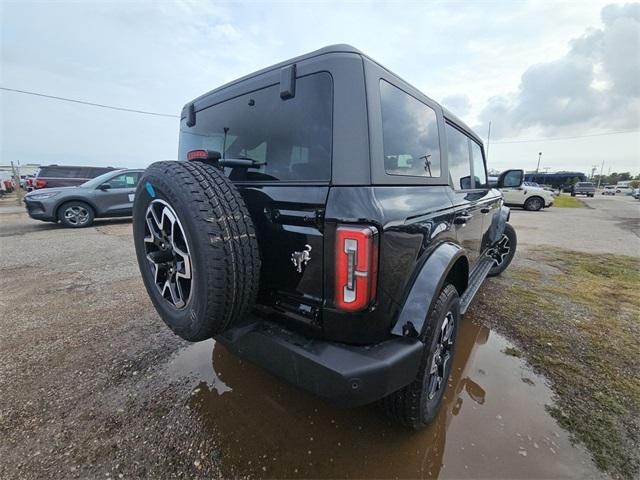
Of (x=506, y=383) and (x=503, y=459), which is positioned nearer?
(x=503, y=459)

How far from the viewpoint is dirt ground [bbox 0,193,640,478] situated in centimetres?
155

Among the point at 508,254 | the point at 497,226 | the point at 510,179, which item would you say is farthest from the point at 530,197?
the point at 497,226

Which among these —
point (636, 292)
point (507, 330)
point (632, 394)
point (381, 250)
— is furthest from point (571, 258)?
point (381, 250)

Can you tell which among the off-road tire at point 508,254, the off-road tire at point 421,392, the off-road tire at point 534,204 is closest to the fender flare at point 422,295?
the off-road tire at point 421,392

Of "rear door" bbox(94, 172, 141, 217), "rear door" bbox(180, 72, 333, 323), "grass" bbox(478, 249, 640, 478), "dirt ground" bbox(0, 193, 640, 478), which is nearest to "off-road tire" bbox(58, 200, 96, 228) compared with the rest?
"rear door" bbox(94, 172, 141, 217)

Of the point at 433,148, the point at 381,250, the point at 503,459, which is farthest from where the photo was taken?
the point at 433,148

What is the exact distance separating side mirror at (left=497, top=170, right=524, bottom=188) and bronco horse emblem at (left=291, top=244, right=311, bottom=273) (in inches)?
146

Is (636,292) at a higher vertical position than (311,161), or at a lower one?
lower

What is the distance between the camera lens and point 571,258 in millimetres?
5641

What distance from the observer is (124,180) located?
8.78 meters

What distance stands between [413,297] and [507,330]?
6.81 feet

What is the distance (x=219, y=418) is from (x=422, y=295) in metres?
1.45

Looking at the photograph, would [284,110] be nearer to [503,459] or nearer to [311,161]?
[311,161]

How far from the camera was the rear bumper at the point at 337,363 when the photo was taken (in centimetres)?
127
